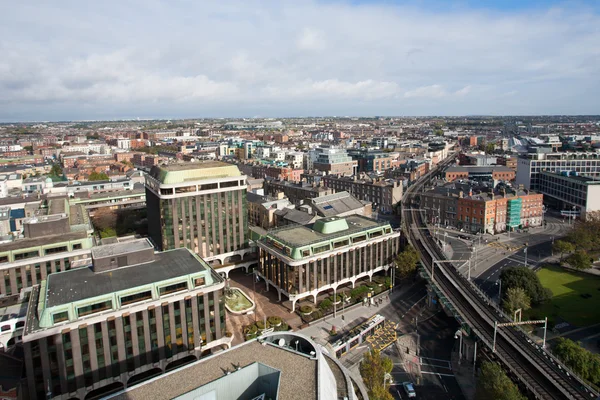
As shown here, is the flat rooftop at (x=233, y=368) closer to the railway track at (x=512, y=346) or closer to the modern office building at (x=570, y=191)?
the railway track at (x=512, y=346)

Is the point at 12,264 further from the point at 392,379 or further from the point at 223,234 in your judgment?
the point at 392,379

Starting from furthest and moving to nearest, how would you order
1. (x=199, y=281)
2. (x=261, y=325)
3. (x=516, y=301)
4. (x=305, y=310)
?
(x=305, y=310) < (x=261, y=325) < (x=516, y=301) < (x=199, y=281)

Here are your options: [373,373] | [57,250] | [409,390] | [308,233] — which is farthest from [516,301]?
[57,250]

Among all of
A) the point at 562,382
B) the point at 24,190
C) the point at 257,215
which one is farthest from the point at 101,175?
the point at 562,382

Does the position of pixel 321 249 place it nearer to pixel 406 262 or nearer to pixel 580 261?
pixel 406 262

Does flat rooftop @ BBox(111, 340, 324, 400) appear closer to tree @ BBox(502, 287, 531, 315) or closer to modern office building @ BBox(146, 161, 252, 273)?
tree @ BBox(502, 287, 531, 315)

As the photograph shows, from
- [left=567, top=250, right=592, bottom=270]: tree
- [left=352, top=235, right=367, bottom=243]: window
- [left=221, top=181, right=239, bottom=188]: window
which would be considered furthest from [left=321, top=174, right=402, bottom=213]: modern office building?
[left=221, top=181, right=239, bottom=188]: window

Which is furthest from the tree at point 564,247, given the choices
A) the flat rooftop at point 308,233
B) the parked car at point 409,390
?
the parked car at point 409,390
